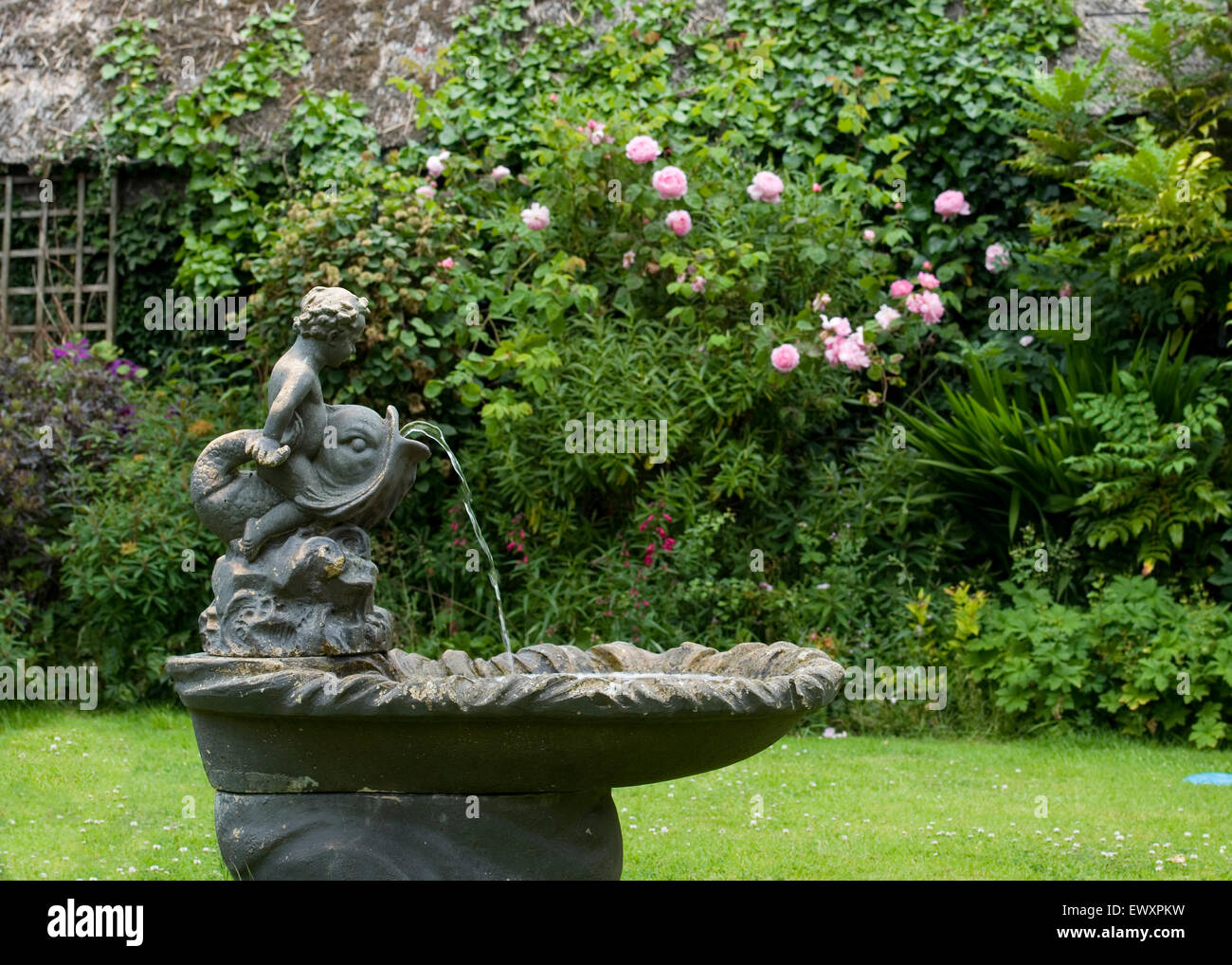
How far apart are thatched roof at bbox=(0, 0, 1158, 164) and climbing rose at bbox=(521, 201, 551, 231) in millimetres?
→ 1611

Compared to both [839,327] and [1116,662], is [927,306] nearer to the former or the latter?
[839,327]

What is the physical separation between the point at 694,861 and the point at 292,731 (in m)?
1.84

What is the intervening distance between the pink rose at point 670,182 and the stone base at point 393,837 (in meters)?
4.47

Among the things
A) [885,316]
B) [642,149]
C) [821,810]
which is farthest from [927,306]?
[821,810]

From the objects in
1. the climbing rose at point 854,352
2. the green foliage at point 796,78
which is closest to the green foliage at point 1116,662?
the climbing rose at point 854,352

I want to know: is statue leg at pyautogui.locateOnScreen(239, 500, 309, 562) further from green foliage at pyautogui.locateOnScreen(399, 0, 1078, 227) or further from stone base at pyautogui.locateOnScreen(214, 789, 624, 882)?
green foliage at pyautogui.locateOnScreen(399, 0, 1078, 227)

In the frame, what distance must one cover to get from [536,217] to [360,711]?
4.57 meters

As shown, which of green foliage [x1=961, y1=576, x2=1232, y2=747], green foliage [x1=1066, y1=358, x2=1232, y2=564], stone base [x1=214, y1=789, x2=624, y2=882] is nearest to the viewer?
stone base [x1=214, y1=789, x2=624, y2=882]

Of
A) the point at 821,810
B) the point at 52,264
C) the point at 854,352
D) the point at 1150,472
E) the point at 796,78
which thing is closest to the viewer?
the point at 821,810

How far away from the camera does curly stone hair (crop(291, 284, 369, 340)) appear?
135 inches

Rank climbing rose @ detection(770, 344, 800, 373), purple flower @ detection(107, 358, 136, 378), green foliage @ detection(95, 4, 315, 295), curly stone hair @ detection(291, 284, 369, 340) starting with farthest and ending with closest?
green foliage @ detection(95, 4, 315, 295) < purple flower @ detection(107, 358, 136, 378) < climbing rose @ detection(770, 344, 800, 373) < curly stone hair @ detection(291, 284, 369, 340)

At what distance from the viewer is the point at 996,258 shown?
7.63m

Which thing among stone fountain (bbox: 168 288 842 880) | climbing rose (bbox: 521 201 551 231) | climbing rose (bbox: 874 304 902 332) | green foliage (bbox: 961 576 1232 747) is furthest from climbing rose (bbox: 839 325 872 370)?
stone fountain (bbox: 168 288 842 880)
